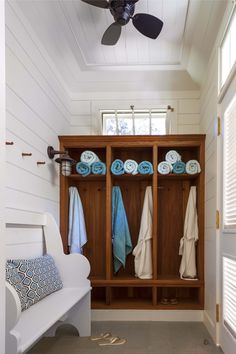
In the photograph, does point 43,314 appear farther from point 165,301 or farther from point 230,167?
point 165,301

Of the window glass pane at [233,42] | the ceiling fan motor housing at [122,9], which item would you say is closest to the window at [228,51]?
the window glass pane at [233,42]

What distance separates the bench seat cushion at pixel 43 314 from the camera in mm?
1723

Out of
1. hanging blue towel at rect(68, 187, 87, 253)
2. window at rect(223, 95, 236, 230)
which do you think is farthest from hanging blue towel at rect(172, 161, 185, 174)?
hanging blue towel at rect(68, 187, 87, 253)

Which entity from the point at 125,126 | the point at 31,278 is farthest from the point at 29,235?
the point at 125,126

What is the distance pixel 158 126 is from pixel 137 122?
0.25 metres

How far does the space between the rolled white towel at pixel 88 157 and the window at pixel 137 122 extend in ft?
1.73

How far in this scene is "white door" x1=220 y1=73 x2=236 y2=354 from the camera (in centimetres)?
239

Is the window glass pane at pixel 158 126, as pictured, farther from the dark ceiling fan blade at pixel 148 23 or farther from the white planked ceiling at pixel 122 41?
the dark ceiling fan blade at pixel 148 23

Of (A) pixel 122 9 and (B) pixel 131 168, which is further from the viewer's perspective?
(B) pixel 131 168

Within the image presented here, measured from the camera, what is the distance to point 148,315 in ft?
11.9

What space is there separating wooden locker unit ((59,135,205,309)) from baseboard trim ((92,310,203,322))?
2.7 inches

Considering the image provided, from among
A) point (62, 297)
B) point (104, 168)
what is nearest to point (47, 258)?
point (62, 297)

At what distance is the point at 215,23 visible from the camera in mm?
2824

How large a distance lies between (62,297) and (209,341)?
1304 mm
